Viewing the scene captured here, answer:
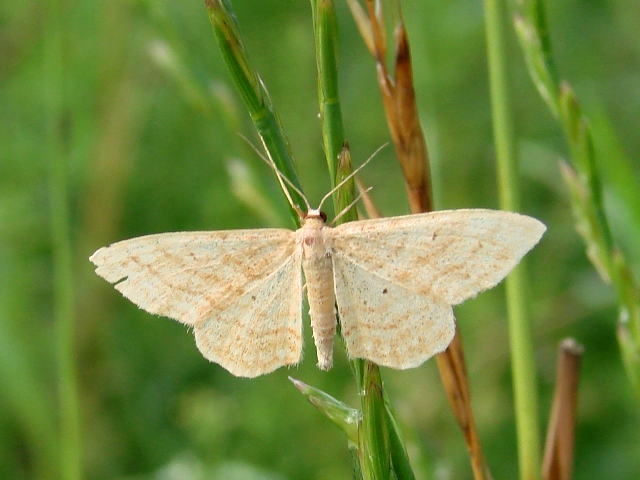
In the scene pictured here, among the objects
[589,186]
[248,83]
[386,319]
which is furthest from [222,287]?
[589,186]

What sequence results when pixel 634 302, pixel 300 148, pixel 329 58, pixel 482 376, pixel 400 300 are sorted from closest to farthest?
pixel 329 58 → pixel 634 302 → pixel 400 300 → pixel 482 376 → pixel 300 148

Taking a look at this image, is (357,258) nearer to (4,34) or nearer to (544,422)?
(544,422)

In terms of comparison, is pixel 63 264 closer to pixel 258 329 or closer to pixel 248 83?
pixel 258 329

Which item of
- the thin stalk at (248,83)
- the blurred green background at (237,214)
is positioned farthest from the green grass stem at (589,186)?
the blurred green background at (237,214)

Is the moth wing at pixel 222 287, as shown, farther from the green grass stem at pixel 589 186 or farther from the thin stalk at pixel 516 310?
the green grass stem at pixel 589 186

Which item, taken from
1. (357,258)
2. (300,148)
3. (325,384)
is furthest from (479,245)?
(300,148)

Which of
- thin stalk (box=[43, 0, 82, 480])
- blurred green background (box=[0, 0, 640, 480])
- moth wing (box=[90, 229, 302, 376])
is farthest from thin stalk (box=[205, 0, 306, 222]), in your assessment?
blurred green background (box=[0, 0, 640, 480])
